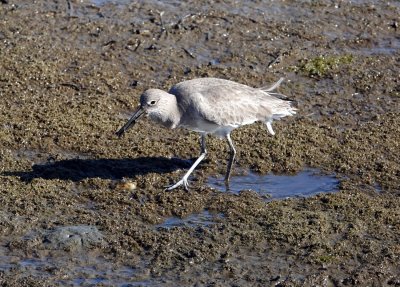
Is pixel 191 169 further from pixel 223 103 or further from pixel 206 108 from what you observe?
pixel 223 103

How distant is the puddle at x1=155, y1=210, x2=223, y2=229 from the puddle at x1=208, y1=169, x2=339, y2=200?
2.05ft

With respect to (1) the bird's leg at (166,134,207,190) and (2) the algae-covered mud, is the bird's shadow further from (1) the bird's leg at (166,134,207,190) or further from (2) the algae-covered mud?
(1) the bird's leg at (166,134,207,190)

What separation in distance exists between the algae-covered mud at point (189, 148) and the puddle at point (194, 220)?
0.02 metres

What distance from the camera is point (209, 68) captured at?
42.0 feet

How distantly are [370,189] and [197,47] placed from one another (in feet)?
13.3

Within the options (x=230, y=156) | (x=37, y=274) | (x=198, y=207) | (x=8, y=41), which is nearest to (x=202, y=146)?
(x=230, y=156)

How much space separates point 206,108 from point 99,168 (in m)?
1.36

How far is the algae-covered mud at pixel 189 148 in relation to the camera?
28.9 feet

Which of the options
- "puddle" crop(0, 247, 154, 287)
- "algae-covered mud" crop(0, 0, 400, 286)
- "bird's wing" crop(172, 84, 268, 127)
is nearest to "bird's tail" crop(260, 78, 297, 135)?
"bird's wing" crop(172, 84, 268, 127)

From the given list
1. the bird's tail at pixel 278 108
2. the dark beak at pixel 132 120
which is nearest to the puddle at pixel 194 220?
the dark beak at pixel 132 120

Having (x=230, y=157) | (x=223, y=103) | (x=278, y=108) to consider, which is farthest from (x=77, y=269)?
(x=278, y=108)

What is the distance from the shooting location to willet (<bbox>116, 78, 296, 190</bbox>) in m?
10.3

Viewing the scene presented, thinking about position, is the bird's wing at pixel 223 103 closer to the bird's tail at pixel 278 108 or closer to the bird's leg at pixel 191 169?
the bird's tail at pixel 278 108

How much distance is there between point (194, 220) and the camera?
9.58 meters
